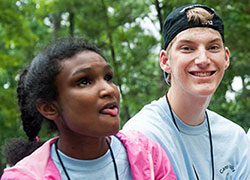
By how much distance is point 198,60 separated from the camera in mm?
2482

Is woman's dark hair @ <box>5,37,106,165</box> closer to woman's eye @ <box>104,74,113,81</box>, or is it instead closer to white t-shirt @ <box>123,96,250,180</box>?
woman's eye @ <box>104,74,113,81</box>

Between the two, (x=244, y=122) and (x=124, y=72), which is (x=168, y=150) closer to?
(x=124, y=72)

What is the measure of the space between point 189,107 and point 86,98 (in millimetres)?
1097

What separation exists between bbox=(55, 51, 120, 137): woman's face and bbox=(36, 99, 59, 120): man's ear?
0.09 feet

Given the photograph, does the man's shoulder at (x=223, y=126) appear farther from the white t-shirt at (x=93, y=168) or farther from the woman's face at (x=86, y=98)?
the woman's face at (x=86, y=98)

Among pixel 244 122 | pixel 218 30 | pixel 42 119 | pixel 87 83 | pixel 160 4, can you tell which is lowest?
pixel 244 122

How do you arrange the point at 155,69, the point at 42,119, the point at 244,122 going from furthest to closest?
the point at 155,69
the point at 244,122
the point at 42,119

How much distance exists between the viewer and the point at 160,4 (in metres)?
5.82

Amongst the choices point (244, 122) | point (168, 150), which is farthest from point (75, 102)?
point (244, 122)

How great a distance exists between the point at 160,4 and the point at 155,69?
487 cm

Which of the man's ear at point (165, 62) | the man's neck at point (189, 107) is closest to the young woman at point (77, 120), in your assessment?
the man's neck at point (189, 107)

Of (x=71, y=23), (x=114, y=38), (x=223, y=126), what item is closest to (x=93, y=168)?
(x=223, y=126)

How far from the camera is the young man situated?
8.21 ft

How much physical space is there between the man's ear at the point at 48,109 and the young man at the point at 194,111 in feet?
2.66
